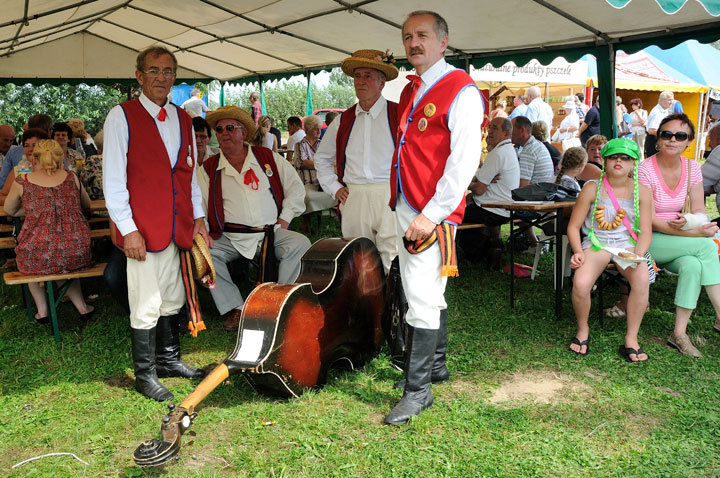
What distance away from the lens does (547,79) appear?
1316 centimetres

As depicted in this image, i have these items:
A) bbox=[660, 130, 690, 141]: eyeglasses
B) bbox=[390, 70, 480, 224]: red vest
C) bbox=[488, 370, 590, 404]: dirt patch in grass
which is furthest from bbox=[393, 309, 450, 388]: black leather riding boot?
bbox=[660, 130, 690, 141]: eyeglasses

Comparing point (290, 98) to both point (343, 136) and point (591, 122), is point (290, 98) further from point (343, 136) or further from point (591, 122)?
point (343, 136)

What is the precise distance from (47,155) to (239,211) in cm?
141

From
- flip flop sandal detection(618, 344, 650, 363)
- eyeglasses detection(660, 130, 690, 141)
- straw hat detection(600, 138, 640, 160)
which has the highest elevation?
eyeglasses detection(660, 130, 690, 141)

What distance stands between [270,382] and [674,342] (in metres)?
2.72

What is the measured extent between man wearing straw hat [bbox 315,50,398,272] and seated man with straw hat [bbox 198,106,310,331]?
2.55 ft

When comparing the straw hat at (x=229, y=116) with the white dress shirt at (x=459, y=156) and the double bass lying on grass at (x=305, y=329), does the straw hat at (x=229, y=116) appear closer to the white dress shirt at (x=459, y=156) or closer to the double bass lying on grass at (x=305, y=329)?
the double bass lying on grass at (x=305, y=329)

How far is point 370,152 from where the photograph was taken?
11.9 ft

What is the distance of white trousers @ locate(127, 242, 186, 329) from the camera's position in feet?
9.71

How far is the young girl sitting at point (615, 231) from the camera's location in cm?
362

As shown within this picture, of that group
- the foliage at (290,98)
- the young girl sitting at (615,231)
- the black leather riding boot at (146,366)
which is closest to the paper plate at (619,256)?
the young girl sitting at (615,231)

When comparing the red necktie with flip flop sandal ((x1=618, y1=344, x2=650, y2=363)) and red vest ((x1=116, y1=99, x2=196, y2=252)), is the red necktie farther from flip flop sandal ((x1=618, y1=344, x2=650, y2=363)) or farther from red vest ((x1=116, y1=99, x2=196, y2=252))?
flip flop sandal ((x1=618, y1=344, x2=650, y2=363))

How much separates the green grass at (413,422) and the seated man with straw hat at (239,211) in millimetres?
471

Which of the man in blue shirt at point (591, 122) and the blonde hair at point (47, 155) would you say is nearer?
the blonde hair at point (47, 155)
